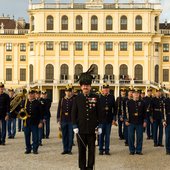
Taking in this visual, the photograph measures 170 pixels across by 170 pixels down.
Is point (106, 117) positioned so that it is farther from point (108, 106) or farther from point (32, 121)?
point (32, 121)

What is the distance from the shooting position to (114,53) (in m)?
62.0

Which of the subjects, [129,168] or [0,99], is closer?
[129,168]

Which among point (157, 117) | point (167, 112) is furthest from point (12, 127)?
point (167, 112)

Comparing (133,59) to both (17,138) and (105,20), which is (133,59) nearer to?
(105,20)

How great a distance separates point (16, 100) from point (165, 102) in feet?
16.4

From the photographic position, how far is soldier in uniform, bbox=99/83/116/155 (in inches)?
536

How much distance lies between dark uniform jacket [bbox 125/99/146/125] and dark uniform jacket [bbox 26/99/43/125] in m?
2.34

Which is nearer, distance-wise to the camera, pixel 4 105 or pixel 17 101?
pixel 4 105

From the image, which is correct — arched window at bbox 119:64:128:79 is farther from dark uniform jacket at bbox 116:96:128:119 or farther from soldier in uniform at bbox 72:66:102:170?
soldier in uniform at bbox 72:66:102:170

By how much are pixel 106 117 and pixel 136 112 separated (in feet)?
2.71

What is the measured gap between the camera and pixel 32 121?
13758 mm

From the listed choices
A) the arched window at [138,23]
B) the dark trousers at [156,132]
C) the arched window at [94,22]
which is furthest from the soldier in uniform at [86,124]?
the arched window at [138,23]

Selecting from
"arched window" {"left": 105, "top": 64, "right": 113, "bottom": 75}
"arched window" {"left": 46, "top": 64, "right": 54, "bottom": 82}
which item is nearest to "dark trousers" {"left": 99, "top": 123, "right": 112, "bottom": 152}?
"arched window" {"left": 46, "top": 64, "right": 54, "bottom": 82}

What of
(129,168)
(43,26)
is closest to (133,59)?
(43,26)
